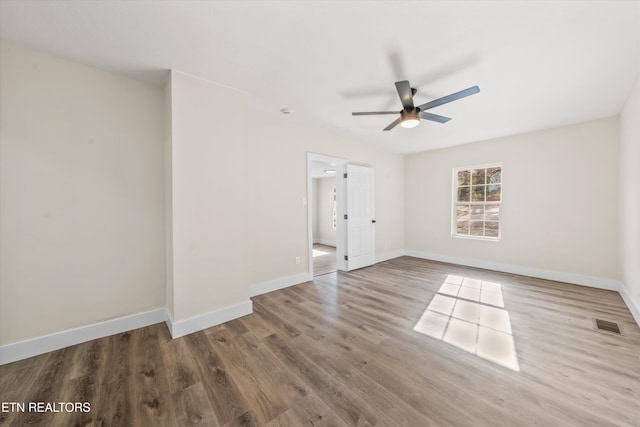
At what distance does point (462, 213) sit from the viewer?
5.32m

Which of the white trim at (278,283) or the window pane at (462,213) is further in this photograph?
the window pane at (462,213)

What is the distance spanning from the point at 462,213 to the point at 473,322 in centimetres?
331

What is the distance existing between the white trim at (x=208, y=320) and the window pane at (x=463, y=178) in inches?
201

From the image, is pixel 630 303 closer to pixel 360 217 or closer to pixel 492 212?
pixel 492 212

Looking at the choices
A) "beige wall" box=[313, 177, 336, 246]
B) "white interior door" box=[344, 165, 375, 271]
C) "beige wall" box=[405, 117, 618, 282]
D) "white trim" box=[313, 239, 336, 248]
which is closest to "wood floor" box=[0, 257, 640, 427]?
"beige wall" box=[405, 117, 618, 282]

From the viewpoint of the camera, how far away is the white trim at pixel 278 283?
3.51 meters

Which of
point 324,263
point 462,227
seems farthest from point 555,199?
point 324,263

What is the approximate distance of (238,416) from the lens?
1.47 metres

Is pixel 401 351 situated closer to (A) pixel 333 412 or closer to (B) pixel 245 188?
(A) pixel 333 412

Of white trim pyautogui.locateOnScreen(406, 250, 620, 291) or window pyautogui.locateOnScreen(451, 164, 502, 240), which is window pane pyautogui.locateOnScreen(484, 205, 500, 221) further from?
white trim pyautogui.locateOnScreen(406, 250, 620, 291)

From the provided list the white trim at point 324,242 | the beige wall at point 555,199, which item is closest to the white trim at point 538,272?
the beige wall at point 555,199

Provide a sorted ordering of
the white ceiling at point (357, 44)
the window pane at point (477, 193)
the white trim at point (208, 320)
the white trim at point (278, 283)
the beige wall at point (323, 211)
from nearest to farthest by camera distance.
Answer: the white ceiling at point (357, 44), the white trim at point (208, 320), the white trim at point (278, 283), the window pane at point (477, 193), the beige wall at point (323, 211)

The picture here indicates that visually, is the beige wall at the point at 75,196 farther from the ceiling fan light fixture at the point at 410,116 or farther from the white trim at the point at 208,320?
the ceiling fan light fixture at the point at 410,116

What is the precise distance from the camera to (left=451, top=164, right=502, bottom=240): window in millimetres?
4824
